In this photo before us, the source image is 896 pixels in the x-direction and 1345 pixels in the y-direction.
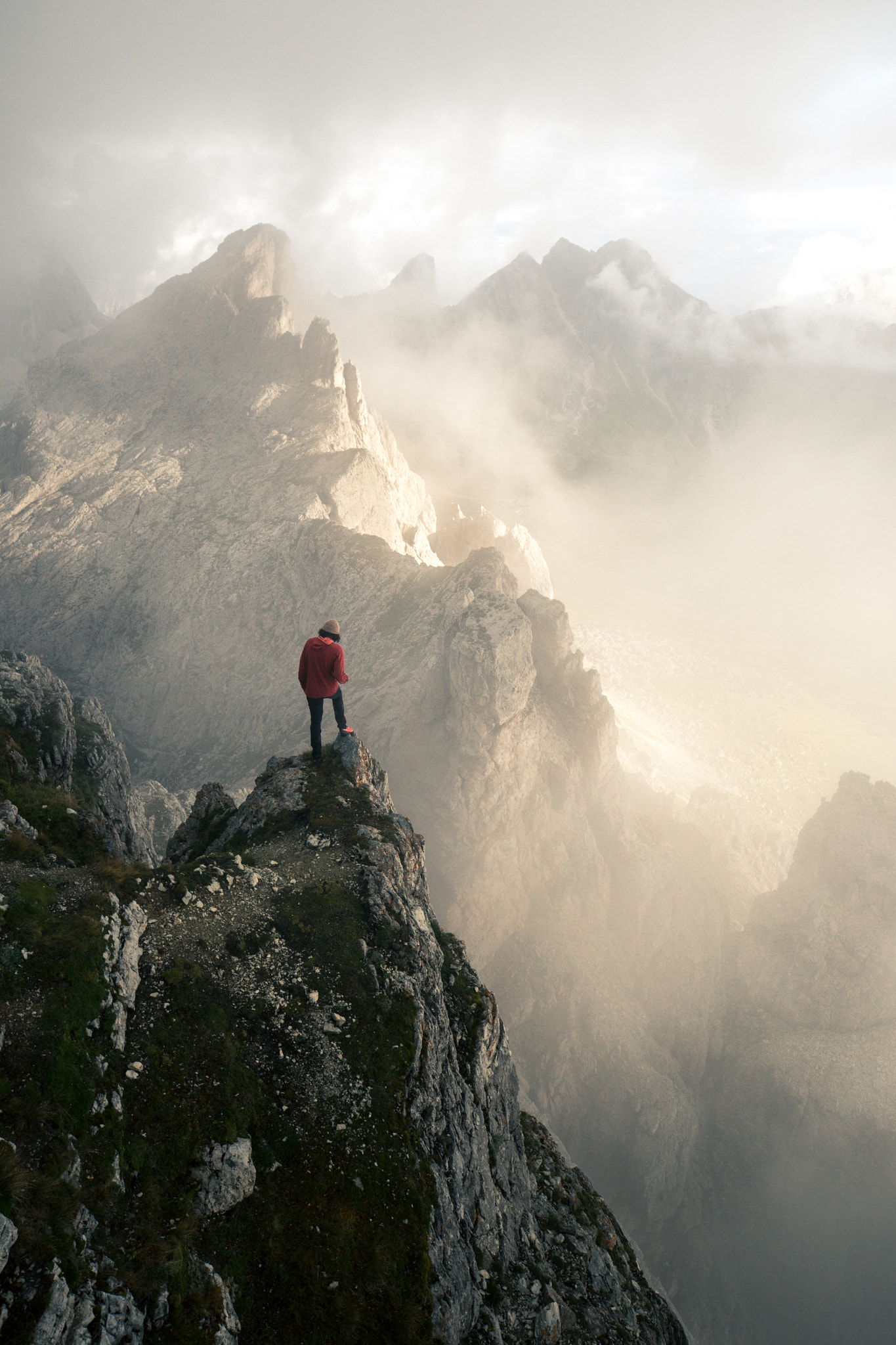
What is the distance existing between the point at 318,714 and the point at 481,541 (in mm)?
72226

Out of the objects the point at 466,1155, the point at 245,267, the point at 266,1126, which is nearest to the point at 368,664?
the point at 466,1155

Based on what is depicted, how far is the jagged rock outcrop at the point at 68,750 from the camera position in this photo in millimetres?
20594

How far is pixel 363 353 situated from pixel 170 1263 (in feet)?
587

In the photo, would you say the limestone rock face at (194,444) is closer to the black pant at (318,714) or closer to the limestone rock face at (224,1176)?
the black pant at (318,714)

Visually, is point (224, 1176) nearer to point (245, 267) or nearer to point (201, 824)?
point (201, 824)

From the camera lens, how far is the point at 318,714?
18.5 metres

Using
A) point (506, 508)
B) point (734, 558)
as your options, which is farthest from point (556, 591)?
point (734, 558)

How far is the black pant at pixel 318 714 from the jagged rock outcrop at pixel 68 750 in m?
6.41

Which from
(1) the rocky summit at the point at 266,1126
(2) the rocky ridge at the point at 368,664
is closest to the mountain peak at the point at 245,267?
(2) the rocky ridge at the point at 368,664

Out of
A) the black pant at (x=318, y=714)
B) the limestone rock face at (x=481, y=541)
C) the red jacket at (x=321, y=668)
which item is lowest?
the black pant at (x=318, y=714)

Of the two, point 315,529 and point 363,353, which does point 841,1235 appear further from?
point 363,353

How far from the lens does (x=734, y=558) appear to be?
597 feet

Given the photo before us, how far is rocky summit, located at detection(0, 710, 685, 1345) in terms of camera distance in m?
7.04

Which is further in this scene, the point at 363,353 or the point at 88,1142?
the point at 363,353
